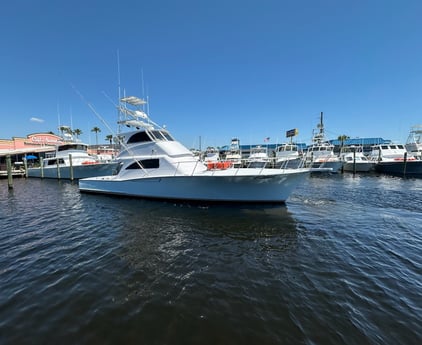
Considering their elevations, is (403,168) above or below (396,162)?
below

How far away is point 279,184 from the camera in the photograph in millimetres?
8453

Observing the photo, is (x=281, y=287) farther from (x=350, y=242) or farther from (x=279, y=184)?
(x=279, y=184)

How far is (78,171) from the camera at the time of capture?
2169cm

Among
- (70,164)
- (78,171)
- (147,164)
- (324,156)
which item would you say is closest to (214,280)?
(147,164)

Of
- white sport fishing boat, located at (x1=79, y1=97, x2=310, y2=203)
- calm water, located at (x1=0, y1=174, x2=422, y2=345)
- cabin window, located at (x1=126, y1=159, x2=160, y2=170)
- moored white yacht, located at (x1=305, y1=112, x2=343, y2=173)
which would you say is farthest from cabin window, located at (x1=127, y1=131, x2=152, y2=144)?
moored white yacht, located at (x1=305, y1=112, x2=343, y2=173)

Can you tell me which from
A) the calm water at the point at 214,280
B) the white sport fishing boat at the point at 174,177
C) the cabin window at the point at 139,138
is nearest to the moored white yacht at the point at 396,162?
the calm water at the point at 214,280

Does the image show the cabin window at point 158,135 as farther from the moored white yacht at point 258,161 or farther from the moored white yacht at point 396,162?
the moored white yacht at point 396,162

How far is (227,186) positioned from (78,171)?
2038cm

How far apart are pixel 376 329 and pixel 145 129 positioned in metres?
10.5

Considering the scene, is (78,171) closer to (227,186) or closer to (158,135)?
(158,135)

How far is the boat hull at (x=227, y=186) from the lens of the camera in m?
8.26

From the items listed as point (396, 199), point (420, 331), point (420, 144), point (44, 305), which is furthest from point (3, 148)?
point (420, 144)

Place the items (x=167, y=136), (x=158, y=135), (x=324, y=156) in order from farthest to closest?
(x=324, y=156)
(x=167, y=136)
(x=158, y=135)

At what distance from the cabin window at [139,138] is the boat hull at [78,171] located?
9.51 m
